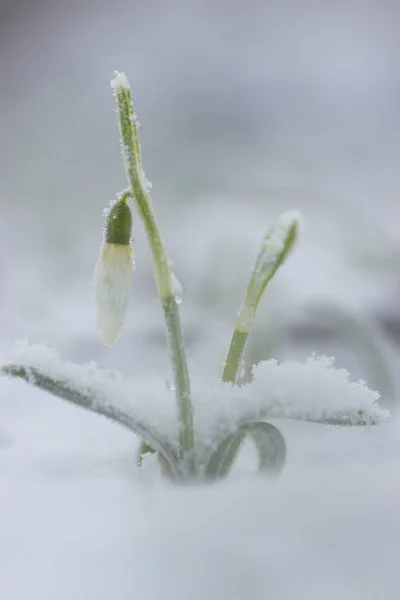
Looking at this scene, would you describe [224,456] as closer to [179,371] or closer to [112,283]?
[179,371]

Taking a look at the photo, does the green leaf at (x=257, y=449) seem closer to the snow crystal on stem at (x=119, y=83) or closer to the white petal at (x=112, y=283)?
the white petal at (x=112, y=283)

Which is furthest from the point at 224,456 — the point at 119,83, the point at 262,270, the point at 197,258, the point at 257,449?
the point at 197,258

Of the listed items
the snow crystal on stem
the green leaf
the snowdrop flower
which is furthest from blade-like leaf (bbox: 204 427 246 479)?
the snow crystal on stem

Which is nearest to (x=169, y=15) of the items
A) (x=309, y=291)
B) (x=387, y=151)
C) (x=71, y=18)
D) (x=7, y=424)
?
(x=71, y=18)

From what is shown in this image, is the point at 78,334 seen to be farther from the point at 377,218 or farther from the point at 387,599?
the point at 377,218

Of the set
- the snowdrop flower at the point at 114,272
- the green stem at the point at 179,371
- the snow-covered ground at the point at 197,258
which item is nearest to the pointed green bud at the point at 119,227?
the snowdrop flower at the point at 114,272

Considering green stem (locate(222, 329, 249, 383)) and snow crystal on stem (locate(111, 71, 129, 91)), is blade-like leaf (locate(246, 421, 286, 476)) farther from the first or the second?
snow crystal on stem (locate(111, 71, 129, 91))
